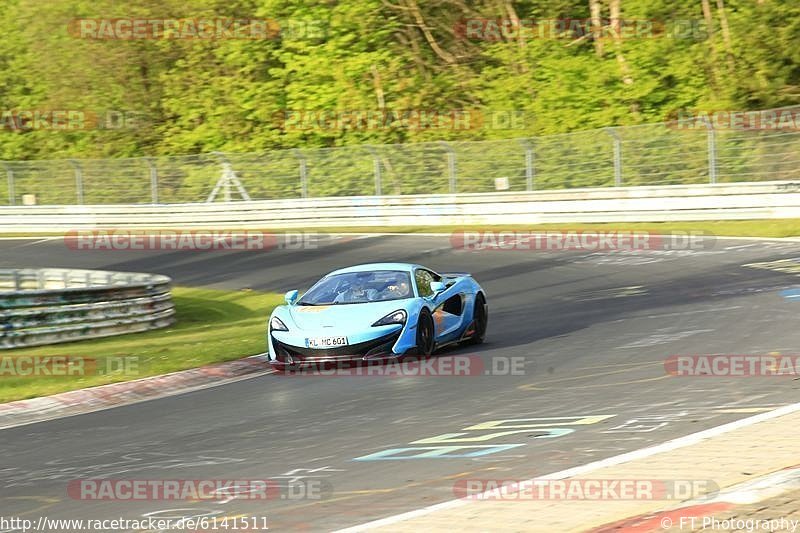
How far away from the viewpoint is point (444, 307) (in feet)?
47.1

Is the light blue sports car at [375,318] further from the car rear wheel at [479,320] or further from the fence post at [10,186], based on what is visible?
the fence post at [10,186]

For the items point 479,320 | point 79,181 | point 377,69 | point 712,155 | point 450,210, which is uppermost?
point 377,69

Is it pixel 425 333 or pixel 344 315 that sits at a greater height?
pixel 344 315

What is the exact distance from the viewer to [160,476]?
8.09m

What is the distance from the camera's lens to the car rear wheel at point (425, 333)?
13648mm

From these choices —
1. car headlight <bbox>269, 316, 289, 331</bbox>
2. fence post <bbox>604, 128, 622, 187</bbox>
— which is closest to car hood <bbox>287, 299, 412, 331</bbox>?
car headlight <bbox>269, 316, 289, 331</bbox>

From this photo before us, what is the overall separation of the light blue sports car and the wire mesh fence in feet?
54.8

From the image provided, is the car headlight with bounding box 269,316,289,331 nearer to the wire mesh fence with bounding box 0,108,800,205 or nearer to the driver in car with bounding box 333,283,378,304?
the driver in car with bounding box 333,283,378,304

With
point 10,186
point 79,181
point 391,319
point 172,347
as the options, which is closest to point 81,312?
point 172,347

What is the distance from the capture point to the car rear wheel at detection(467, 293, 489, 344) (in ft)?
49.5

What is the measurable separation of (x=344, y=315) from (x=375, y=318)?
403 millimetres

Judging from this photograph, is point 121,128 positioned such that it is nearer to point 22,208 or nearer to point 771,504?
point 22,208

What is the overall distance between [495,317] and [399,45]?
96.5 feet

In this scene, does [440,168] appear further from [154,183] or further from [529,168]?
[154,183]
